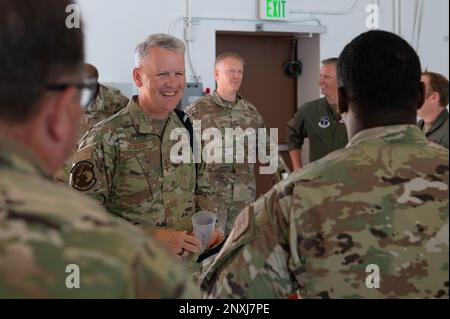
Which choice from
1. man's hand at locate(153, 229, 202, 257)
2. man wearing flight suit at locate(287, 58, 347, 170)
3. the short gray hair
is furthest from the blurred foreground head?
man wearing flight suit at locate(287, 58, 347, 170)

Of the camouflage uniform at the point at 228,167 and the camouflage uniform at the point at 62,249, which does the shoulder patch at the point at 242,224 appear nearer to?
the camouflage uniform at the point at 62,249

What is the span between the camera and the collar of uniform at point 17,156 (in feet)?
2.52

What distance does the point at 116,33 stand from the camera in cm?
551

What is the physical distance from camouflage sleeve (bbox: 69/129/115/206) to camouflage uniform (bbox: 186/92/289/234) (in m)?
1.93

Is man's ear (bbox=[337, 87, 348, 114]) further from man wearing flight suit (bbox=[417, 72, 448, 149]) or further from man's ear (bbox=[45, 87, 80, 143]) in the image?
man wearing flight suit (bbox=[417, 72, 448, 149])

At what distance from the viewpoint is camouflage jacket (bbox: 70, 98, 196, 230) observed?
2.34 metres

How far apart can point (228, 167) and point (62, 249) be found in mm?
3744

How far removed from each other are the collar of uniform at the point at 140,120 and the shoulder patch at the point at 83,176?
292 mm

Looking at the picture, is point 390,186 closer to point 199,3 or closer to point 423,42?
point 199,3

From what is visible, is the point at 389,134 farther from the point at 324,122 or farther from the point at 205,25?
the point at 205,25

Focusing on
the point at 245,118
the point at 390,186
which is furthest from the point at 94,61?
the point at 390,186

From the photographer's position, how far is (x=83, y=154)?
2336 millimetres

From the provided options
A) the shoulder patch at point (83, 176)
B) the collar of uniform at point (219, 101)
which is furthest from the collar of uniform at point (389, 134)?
the collar of uniform at point (219, 101)

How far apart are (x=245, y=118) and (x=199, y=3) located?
1.78 metres
